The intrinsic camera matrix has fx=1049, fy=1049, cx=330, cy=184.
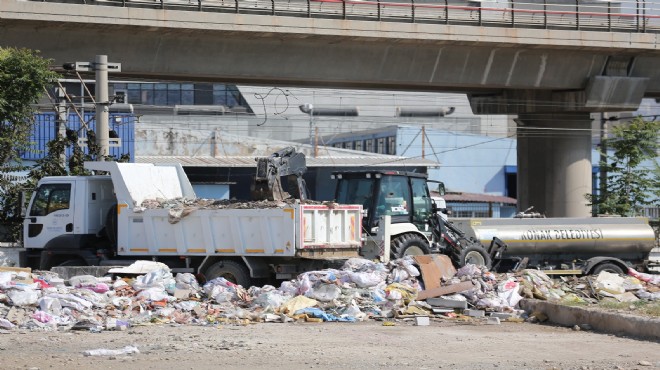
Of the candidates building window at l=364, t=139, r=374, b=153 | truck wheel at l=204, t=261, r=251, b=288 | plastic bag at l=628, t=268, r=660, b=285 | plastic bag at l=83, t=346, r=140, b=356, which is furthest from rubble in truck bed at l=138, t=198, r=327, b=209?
building window at l=364, t=139, r=374, b=153

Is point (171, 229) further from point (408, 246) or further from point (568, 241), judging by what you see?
point (568, 241)

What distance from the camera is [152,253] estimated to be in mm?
20469

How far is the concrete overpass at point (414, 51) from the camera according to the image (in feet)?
105

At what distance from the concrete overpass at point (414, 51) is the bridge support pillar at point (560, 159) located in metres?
0.05

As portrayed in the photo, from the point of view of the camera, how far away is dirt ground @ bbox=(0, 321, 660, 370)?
469 inches

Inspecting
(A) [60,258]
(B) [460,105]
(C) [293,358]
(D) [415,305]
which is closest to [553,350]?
(C) [293,358]

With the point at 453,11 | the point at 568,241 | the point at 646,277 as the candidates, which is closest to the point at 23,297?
the point at 646,277

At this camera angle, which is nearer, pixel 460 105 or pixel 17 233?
pixel 17 233

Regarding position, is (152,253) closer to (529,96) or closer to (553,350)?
(553,350)

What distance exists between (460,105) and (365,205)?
2381 inches

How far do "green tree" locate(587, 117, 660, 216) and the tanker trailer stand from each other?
12.3 meters

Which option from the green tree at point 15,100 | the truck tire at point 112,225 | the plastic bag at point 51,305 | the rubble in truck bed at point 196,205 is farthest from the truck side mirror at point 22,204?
the plastic bag at point 51,305

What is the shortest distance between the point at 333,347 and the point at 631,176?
28.3 m

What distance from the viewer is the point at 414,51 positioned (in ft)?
121
